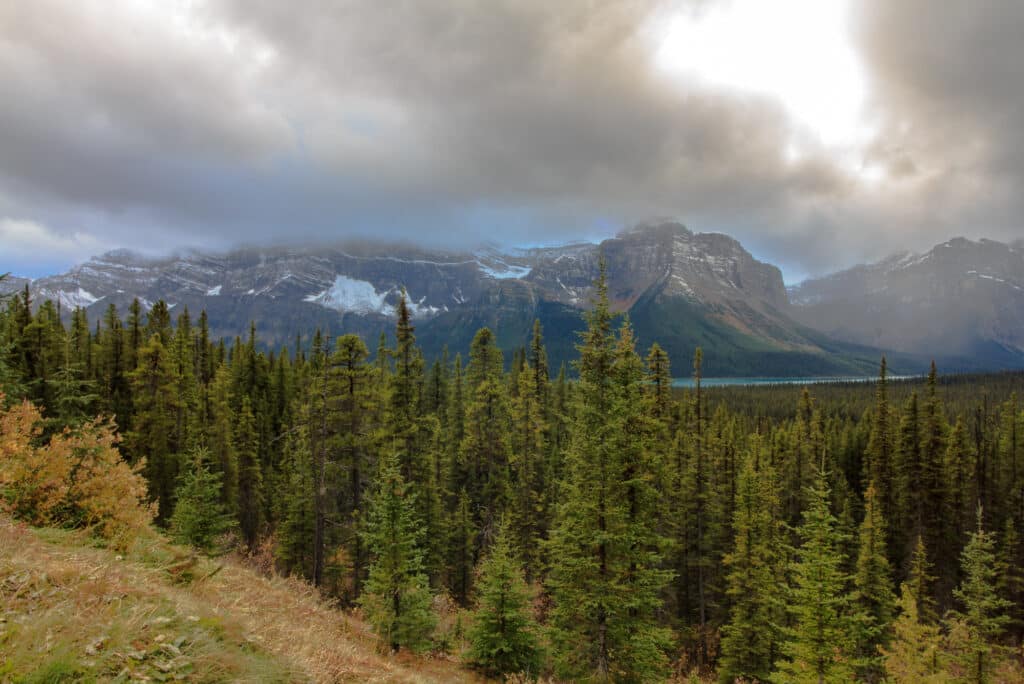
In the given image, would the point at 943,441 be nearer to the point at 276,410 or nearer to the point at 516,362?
the point at 516,362

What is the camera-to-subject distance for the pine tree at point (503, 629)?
50.8 ft

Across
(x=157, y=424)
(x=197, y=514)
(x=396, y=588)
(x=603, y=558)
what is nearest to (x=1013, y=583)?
(x=603, y=558)

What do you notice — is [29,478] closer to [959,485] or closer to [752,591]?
[752,591]

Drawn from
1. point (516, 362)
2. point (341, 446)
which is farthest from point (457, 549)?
point (516, 362)

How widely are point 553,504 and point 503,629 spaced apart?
23.3ft

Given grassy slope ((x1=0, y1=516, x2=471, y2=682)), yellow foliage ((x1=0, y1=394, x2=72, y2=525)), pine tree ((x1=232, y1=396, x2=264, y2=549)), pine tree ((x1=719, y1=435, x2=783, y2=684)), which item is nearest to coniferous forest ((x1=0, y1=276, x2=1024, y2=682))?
yellow foliage ((x1=0, y1=394, x2=72, y2=525))

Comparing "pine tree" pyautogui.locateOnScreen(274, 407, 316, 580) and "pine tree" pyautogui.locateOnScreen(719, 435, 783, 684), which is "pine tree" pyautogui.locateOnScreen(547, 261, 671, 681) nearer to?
"pine tree" pyautogui.locateOnScreen(719, 435, 783, 684)

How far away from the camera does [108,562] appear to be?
Answer: 7.11m

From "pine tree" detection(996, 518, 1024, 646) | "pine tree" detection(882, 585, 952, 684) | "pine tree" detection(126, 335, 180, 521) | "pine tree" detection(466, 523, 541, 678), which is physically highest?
"pine tree" detection(126, 335, 180, 521)

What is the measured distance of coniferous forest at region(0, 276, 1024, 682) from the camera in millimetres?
15844

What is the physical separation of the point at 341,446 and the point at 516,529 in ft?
38.4

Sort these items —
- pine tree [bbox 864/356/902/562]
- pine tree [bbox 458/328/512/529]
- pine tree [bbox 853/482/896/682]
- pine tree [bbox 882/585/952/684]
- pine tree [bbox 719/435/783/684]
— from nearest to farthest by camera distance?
→ pine tree [bbox 882/585/952/684] < pine tree [bbox 719/435/783/684] < pine tree [bbox 853/482/896/682] < pine tree [bbox 458/328/512/529] < pine tree [bbox 864/356/902/562]

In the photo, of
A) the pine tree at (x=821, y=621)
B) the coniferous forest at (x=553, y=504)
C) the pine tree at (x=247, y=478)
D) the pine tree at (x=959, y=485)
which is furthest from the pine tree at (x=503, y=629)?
the pine tree at (x=959, y=485)

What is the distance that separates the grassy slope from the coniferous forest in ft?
11.7
